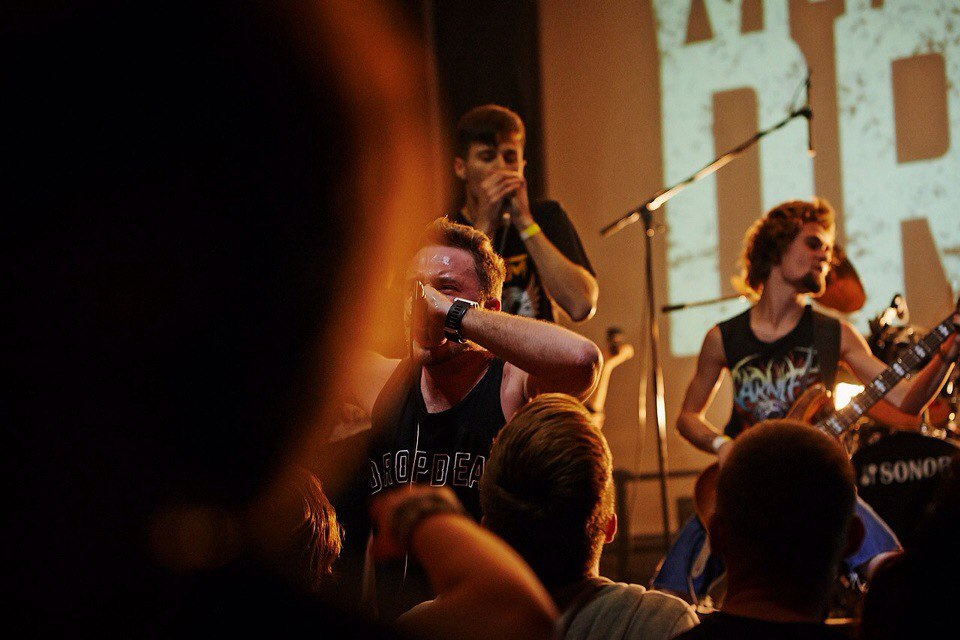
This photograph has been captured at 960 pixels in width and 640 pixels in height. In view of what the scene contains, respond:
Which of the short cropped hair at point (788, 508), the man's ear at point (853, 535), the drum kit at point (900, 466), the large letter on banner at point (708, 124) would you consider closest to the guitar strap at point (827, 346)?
the drum kit at point (900, 466)

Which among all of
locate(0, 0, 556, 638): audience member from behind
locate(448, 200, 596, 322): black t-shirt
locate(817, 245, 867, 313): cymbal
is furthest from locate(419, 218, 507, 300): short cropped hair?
locate(817, 245, 867, 313): cymbal

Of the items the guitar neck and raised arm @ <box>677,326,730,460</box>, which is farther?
raised arm @ <box>677,326,730,460</box>

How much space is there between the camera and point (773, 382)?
4156 mm

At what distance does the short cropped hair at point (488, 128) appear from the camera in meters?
3.57

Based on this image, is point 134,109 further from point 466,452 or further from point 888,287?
point 888,287

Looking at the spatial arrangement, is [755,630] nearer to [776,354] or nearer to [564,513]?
[564,513]

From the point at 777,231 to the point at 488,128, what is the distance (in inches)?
62.0

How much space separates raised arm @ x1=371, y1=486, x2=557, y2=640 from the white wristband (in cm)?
322

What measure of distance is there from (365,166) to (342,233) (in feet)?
11.5

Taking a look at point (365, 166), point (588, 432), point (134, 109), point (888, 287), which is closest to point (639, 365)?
point (888, 287)

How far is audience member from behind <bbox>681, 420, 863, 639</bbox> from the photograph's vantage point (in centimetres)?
160

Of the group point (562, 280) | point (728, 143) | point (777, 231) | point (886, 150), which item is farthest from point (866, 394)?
point (728, 143)

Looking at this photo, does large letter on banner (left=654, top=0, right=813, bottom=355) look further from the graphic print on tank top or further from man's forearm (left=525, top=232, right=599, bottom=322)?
man's forearm (left=525, top=232, right=599, bottom=322)

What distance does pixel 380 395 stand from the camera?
9.24ft
